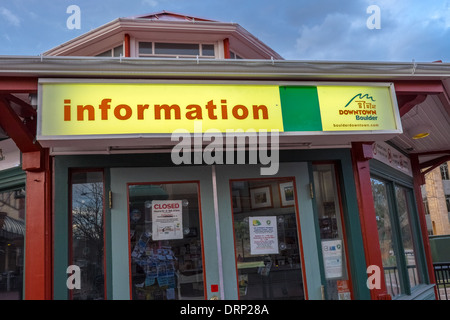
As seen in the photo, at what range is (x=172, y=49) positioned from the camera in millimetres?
7230

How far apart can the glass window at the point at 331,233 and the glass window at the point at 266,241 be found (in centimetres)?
39

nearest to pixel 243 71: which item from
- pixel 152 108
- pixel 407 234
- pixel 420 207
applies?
pixel 152 108

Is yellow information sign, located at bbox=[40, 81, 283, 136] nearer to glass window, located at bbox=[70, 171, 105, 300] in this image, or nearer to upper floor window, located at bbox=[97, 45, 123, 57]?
glass window, located at bbox=[70, 171, 105, 300]

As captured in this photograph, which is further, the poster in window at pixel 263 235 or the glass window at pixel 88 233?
the poster in window at pixel 263 235

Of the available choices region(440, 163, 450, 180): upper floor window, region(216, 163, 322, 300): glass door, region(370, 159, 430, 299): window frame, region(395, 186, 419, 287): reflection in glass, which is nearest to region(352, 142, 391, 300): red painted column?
region(216, 163, 322, 300): glass door

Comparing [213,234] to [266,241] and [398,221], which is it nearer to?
[266,241]

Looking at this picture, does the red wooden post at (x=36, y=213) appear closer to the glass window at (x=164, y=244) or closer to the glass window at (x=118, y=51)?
the glass window at (x=164, y=244)

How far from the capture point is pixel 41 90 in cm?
395

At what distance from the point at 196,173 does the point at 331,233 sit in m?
1.94

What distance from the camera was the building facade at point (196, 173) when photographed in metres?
4.05

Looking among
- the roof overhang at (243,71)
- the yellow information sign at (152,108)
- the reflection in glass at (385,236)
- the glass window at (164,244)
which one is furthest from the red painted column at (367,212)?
the glass window at (164,244)

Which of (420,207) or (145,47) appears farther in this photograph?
(420,207)

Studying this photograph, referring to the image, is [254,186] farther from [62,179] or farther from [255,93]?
[62,179]
